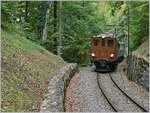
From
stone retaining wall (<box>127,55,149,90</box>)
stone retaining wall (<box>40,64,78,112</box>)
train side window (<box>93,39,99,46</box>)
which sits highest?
train side window (<box>93,39,99,46</box>)

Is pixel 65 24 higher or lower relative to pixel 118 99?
higher

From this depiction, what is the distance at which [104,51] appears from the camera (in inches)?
1277

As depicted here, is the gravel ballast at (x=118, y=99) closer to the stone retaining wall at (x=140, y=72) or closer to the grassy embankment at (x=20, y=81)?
the stone retaining wall at (x=140, y=72)

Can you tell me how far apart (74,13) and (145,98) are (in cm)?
2250

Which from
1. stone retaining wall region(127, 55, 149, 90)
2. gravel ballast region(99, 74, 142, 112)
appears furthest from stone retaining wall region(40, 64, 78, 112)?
stone retaining wall region(127, 55, 149, 90)

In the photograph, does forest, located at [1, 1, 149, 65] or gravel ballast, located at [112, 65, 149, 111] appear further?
forest, located at [1, 1, 149, 65]

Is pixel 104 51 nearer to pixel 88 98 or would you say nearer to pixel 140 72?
pixel 140 72

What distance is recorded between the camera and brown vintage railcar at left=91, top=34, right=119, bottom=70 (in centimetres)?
3212

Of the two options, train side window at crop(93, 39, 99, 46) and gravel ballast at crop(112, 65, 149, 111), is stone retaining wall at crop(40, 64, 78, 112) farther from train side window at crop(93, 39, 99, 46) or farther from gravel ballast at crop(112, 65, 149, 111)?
train side window at crop(93, 39, 99, 46)

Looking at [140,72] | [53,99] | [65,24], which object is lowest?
[140,72]

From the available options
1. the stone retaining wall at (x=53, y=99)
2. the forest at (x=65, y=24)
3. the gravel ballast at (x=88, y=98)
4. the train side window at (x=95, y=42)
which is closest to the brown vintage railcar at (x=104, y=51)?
the train side window at (x=95, y=42)

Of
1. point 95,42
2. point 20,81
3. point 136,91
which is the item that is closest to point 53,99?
point 20,81

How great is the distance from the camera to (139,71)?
76.7 feet

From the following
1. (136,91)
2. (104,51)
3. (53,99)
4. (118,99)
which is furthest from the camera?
(104,51)
